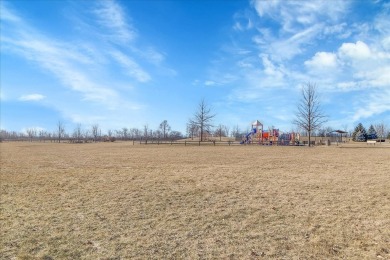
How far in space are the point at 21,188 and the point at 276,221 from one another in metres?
10.0

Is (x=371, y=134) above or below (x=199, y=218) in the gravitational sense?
above

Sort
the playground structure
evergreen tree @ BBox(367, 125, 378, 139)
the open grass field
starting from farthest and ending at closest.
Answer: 1. evergreen tree @ BBox(367, 125, 378, 139)
2. the playground structure
3. the open grass field

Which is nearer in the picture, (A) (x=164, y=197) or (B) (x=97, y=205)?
(B) (x=97, y=205)

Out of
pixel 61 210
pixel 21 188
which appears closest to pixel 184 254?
pixel 61 210

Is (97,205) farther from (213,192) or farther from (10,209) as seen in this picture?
(213,192)

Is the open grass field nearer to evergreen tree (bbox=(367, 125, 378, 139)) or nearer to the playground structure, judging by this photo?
the playground structure

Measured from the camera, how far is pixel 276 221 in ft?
24.6

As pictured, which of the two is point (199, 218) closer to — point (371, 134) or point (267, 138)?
point (267, 138)

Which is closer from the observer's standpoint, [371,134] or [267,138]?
[267,138]

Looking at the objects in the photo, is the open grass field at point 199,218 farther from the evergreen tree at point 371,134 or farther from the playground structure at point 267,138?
the evergreen tree at point 371,134

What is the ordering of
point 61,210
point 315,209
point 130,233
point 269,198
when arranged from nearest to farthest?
point 130,233 < point 315,209 < point 61,210 < point 269,198

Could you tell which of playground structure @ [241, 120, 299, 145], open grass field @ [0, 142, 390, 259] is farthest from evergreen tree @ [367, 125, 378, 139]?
open grass field @ [0, 142, 390, 259]

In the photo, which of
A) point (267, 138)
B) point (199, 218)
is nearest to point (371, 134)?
point (267, 138)

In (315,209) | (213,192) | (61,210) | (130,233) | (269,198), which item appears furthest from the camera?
(213,192)
